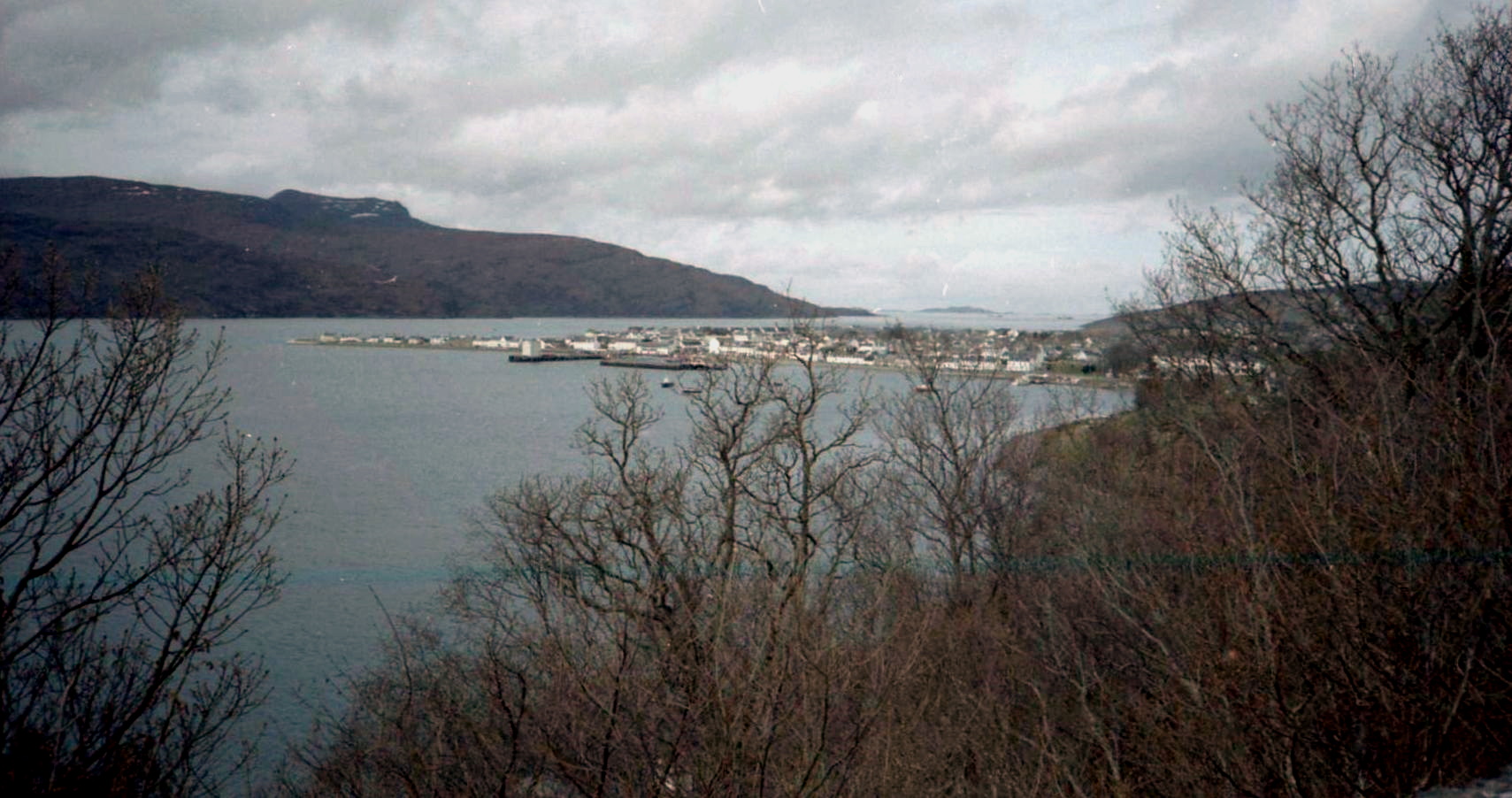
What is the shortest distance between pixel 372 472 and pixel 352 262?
48.8 m

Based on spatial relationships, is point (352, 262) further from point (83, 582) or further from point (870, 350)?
point (83, 582)

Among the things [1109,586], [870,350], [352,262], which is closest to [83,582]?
[1109,586]

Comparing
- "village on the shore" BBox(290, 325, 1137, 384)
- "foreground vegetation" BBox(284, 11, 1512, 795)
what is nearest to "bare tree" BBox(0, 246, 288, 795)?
"foreground vegetation" BBox(284, 11, 1512, 795)

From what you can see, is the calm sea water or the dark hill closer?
the calm sea water

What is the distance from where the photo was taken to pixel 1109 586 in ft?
39.2

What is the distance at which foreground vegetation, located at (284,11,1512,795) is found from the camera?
590 centimetres

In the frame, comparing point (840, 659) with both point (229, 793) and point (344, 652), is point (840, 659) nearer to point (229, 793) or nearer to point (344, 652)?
point (229, 793)

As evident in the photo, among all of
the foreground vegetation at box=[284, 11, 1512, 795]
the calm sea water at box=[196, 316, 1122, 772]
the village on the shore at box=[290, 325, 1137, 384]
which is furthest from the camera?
the village on the shore at box=[290, 325, 1137, 384]

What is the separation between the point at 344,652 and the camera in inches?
610

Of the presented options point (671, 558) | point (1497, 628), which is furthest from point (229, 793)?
point (1497, 628)

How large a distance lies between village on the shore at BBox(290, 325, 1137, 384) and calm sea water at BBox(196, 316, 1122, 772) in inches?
52.7

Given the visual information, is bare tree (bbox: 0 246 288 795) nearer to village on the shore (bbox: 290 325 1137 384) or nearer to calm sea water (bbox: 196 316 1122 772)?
calm sea water (bbox: 196 316 1122 772)

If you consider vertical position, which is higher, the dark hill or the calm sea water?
the dark hill

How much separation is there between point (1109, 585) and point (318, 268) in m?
50.7
